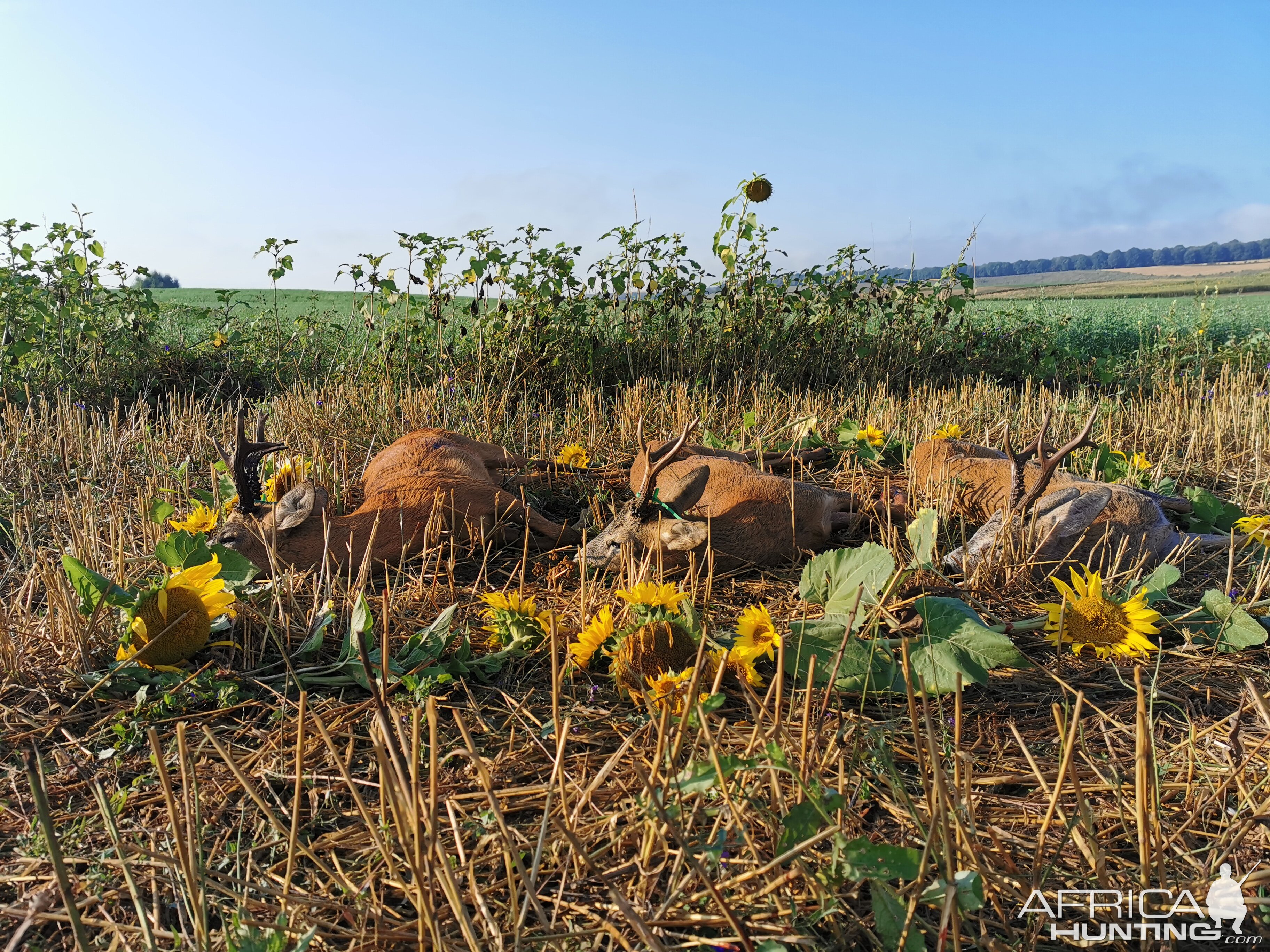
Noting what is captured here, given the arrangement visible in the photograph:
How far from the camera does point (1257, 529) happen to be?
8.98 feet

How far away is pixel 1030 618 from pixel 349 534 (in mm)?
2154

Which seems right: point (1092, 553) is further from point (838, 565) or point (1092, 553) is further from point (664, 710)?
point (664, 710)

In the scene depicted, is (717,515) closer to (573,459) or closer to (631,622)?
(631,622)

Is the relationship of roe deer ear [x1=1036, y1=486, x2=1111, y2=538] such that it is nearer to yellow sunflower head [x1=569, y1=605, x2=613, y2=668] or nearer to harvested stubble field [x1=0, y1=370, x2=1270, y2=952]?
harvested stubble field [x1=0, y1=370, x2=1270, y2=952]

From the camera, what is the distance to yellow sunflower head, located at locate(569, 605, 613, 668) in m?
2.06

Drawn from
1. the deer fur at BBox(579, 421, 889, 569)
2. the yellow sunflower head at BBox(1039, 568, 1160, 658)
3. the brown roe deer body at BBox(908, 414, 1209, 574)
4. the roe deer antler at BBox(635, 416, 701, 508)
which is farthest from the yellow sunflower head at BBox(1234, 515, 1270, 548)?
the roe deer antler at BBox(635, 416, 701, 508)

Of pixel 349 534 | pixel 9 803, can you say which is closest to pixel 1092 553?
pixel 349 534

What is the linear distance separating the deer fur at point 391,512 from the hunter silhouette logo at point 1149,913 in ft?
6.11

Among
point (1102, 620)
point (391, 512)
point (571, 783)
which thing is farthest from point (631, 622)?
point (1102, 620)

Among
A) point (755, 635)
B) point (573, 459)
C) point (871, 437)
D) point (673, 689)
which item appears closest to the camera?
point (673, 689)

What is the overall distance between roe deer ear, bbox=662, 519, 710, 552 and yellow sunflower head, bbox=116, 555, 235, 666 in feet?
4.14

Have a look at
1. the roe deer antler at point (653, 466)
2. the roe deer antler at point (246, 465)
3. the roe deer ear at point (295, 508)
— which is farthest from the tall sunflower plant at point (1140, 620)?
the roe deer antler at point (246, 465)

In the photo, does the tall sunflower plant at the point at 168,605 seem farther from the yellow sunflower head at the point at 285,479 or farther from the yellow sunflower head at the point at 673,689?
the yellow sunflower head at the point at 673,689

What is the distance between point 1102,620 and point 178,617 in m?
2.41
